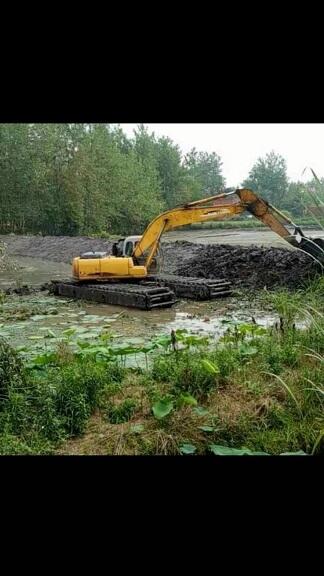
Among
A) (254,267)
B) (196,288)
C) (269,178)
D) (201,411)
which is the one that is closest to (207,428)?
(201,411)

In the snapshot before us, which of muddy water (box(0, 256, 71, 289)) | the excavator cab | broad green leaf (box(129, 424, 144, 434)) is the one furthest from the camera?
muddy water (box(0, 256, 71, 289))

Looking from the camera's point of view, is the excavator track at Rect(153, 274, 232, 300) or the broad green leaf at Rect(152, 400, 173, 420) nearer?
the broad green leaf at Rect(152, 400, 173, 420)

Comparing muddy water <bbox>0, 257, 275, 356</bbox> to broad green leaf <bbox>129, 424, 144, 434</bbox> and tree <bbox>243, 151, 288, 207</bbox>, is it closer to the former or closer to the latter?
broad green leaf <bbox>129, 424, 144, 434</bbox>

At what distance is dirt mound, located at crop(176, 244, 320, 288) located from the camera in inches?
397

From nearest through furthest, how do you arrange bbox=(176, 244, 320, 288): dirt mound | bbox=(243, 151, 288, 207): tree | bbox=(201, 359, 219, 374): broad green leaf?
bbox=(201, 359, 219, 374): broad green leaf
bbox=(176, 244, 320, 288): dirt mound
bbox=(243, 151, 288, 207): tree

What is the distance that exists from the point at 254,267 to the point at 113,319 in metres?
4.44

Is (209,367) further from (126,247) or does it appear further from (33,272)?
(33,272)

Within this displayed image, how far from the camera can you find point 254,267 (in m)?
11.1

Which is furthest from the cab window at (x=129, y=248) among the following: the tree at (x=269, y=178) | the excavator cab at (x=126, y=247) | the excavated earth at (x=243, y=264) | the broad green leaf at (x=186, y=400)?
the tree at (x=269, y=178)

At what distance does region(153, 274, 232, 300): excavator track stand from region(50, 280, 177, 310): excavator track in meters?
0.27

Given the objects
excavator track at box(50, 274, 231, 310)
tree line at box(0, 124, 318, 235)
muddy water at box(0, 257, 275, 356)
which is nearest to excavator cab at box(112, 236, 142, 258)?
excavator track at box(50, 274, 231, 310)

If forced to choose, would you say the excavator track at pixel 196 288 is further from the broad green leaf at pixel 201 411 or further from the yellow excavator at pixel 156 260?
the broad green leaf at pixel 201 411

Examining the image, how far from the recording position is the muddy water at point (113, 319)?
6659 millimetres
